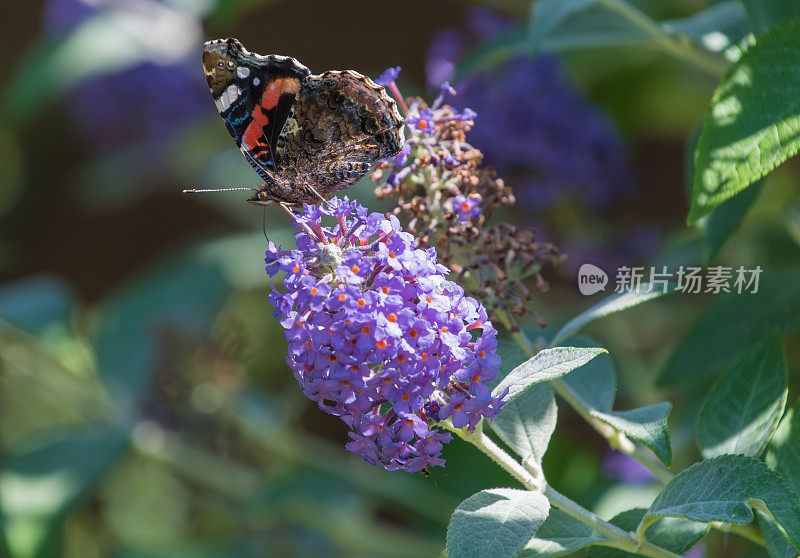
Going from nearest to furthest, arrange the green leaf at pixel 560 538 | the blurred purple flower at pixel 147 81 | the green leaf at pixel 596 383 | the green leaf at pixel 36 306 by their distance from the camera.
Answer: the green leaf at pixel 560 538
the green leaf at pixel 596 383
the green leaf at pixel 36 306
the blurred purple flower at pixel 147 81

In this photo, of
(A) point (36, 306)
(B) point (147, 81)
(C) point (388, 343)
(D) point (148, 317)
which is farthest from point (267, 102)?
(B) point (147, 81)

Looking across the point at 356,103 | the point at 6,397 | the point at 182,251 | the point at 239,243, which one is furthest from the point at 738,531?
the point at 6,397

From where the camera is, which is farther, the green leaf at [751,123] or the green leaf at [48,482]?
the green leaf at [48,482]

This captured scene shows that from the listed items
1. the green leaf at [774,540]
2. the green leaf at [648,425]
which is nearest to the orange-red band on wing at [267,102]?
the green leaf at [648,425]

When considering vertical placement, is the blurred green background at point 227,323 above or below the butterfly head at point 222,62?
below

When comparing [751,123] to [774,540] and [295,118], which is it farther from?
[295,118]

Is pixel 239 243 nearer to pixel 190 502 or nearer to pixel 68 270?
pixel 190 502

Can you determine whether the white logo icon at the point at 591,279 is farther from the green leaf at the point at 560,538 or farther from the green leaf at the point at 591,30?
the green leaf at the point at 560,538
